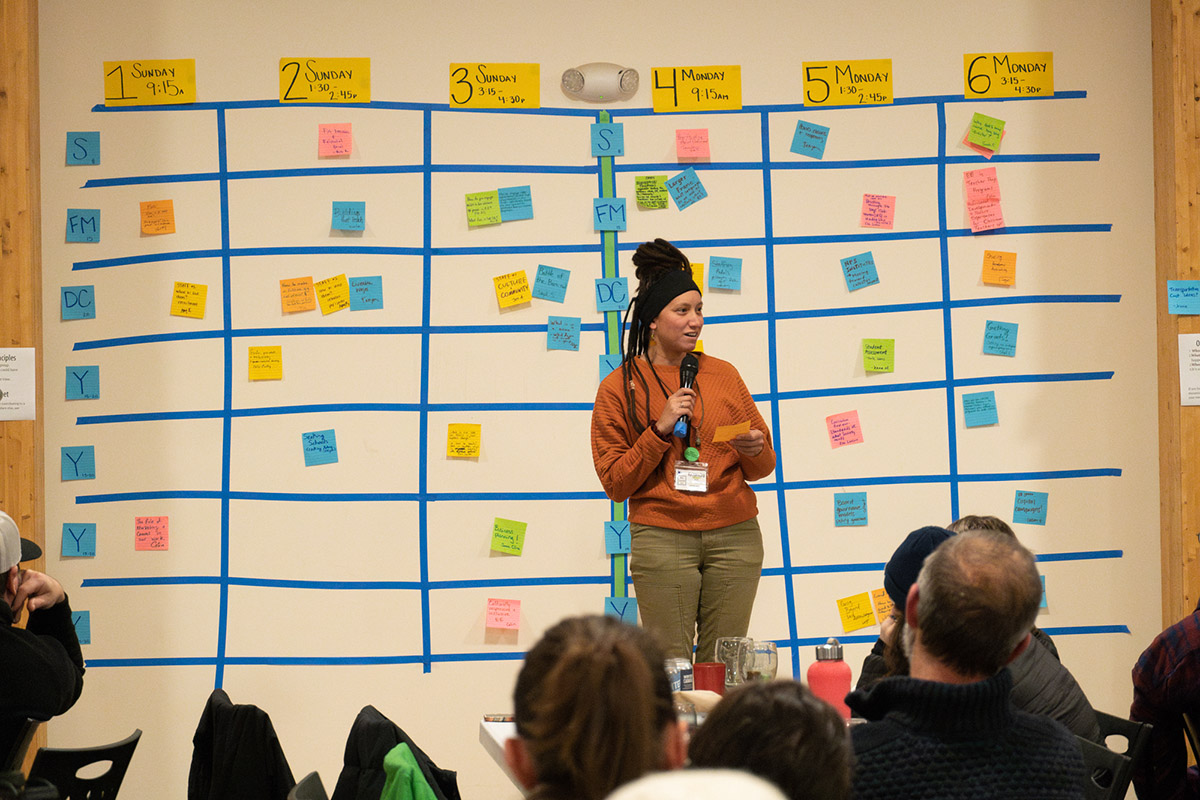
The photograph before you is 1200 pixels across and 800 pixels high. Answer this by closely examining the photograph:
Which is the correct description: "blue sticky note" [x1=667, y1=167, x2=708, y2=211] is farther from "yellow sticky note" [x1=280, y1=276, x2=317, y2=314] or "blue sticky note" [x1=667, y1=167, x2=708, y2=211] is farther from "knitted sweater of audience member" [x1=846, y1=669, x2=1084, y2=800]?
"knitted sweater of audience member" [x1=846, y1=669, x2=1084, y2=800]

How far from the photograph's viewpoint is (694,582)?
3312 mm

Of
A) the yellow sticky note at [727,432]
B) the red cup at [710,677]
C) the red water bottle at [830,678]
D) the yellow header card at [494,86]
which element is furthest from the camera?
the yellow header card at [494,86]

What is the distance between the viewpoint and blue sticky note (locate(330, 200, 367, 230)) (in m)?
4.07

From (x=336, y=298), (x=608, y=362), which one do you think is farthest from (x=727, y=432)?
(x=336, y=298)

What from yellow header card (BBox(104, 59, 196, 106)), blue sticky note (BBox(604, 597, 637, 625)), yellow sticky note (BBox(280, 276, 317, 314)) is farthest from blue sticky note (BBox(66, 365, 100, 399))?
blue sticky note (BBox(604, 597, 637, 625))

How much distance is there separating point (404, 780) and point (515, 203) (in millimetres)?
2566

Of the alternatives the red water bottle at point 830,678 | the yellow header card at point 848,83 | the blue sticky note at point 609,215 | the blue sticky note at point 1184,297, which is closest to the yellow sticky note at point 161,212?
the blue sticky note at point 609,215

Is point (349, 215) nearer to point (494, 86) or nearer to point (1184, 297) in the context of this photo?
point (494, 86)

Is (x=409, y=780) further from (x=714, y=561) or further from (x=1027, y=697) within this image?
(x=714, y=561)

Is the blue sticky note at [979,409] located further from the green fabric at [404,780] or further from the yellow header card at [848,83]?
→ the green fabric at [404,780]

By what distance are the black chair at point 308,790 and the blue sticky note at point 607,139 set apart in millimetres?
2676

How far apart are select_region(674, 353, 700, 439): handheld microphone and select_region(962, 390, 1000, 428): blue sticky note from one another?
1313 millimetres

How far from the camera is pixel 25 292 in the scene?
3.87 meters

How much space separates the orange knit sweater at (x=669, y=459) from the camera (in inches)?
130
